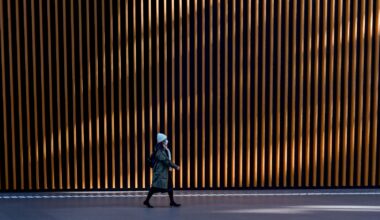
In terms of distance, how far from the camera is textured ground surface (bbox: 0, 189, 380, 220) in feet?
24.1

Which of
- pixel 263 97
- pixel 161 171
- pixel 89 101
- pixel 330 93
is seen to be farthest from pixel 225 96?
pixel 89 101

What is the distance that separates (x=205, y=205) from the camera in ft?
26.0

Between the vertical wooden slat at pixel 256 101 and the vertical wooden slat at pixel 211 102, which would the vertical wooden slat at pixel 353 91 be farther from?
the vertical wooden slat at pixel 211 102

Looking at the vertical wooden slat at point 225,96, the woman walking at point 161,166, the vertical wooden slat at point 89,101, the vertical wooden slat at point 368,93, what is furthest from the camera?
the vertical wooden slat at point 368,93

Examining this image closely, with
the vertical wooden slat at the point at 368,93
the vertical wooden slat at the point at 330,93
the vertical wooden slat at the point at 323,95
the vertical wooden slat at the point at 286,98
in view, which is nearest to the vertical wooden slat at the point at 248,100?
the vertical wooden slat at the point at 286,98

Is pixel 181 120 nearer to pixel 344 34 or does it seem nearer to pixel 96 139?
pixel 96 139

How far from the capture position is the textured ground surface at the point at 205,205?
7.33 m

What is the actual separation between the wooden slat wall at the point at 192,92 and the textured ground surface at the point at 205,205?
304mm

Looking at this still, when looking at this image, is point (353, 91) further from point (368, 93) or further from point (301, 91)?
point (301, 91)

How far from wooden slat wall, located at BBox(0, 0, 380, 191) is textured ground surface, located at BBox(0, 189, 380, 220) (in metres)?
0.30

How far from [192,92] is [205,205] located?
2116 millimetres

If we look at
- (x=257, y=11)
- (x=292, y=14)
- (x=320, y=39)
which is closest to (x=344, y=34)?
(x=320, y=39)

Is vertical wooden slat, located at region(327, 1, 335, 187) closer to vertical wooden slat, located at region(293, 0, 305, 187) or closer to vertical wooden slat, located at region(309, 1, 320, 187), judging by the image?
vertical wooden slat, located at region(309, 1, 320, 187)

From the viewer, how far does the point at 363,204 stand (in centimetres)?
798
